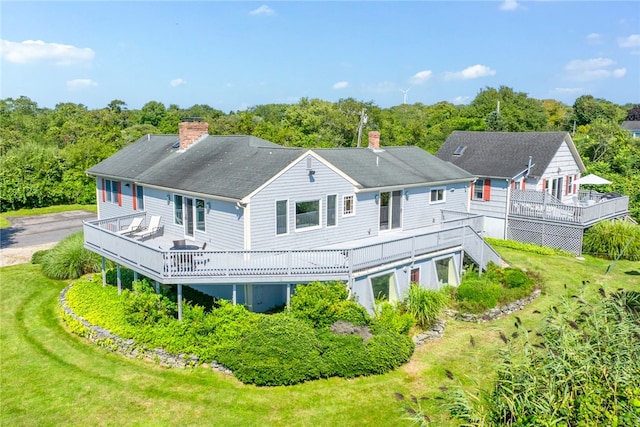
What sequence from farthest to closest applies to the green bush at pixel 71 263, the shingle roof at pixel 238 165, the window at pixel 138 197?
the window at pixel 138 197
the green bush at pixel 71 263
the shingle roof at pixel 238 165

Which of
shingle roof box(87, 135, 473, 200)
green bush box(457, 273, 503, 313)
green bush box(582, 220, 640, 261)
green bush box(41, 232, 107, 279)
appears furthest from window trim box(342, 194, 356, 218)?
green bush box(582, 220, 640, 261)

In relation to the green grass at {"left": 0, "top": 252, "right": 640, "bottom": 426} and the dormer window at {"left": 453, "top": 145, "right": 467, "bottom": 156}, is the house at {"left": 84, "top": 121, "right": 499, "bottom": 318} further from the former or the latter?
the dormer window at {"left": 453, "top": 145, "right": 467, "bottom": 156}

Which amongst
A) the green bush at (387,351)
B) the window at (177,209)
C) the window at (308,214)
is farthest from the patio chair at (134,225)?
the green bush at (387,351)

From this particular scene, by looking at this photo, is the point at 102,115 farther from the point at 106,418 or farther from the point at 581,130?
the point at 581,130

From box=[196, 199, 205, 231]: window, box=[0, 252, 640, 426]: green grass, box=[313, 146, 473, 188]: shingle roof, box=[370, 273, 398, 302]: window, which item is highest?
box=[313, 146, 473, 188]: shingle roof

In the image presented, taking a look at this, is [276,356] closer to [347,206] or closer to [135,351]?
[135,351]

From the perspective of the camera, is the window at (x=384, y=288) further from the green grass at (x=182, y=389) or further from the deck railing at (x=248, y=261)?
the green grass at (x=182, y=389)
